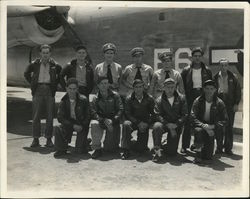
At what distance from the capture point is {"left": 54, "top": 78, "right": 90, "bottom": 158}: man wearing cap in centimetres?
598

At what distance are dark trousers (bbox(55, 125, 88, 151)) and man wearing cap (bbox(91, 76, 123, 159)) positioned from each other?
20 cm

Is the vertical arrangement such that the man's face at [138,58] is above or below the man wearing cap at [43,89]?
above

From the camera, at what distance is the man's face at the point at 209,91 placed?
5.82 metres

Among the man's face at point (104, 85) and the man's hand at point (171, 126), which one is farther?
the man's face at point (104, 85)

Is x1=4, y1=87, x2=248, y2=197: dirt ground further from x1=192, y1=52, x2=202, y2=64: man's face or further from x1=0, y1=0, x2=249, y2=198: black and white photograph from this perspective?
x1=192, y1=52, x2=202, y2=64: man's face

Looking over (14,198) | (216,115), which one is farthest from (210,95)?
(14,198)

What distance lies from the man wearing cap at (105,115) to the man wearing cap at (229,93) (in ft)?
6.01

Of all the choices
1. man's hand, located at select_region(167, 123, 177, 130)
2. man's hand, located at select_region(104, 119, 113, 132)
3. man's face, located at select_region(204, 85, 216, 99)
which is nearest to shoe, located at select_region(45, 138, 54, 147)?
man's hand, located at select_region(104, 119, 113, 132)

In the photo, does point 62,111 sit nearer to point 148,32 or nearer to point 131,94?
point 131,94

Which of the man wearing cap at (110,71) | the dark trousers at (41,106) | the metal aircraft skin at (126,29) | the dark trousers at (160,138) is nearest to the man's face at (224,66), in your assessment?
the dark trousers at (160,138)

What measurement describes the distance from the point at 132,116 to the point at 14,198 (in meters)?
2.41

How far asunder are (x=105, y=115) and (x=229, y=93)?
221 cm

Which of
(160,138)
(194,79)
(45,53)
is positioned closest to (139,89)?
(160,138)

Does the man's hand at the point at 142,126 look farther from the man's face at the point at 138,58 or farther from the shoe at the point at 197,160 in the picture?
the man's face at the point at 138,58
